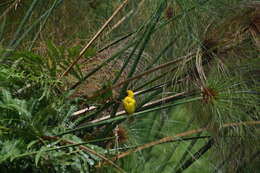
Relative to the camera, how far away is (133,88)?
164 centimetres

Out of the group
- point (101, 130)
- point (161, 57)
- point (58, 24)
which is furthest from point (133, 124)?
point (58, 24)

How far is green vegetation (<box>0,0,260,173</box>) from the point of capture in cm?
126

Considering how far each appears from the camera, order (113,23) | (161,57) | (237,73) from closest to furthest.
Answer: (237,73)
(161,57)
(113,23)

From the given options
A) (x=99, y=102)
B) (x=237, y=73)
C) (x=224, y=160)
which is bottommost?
(x=224, y=160)

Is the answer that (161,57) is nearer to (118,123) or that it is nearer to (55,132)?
(118,123)

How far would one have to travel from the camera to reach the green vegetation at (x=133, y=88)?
1.26 m

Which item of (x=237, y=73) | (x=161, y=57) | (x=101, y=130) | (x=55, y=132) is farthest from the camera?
(x=161, y=57)

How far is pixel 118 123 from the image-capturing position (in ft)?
4.71

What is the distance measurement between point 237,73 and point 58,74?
0.46 meters

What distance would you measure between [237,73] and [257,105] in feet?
0.36

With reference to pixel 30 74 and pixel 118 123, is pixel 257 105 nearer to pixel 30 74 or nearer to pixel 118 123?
pixel 118 123

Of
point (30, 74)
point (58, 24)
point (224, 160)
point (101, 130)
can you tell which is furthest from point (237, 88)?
point (58, 24)

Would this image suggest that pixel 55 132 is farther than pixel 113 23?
No

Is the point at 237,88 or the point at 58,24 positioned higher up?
the point at 58,24
